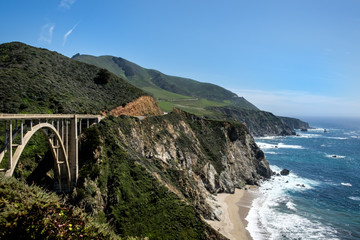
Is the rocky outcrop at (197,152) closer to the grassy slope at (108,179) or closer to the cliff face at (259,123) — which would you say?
the grassy slope at (108,179)

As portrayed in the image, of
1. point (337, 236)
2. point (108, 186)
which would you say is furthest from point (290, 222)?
point (108, 186)

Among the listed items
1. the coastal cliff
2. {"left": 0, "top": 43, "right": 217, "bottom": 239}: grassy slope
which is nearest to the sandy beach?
the coastal cliff

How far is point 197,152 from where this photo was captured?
5838 centimetres

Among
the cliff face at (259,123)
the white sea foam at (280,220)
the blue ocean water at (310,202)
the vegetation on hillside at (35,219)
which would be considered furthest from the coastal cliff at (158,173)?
the cliff face at (259,123)

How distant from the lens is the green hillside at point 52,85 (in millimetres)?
37591

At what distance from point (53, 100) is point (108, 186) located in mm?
18668

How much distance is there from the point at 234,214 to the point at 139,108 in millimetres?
31728

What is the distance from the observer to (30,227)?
905 cm

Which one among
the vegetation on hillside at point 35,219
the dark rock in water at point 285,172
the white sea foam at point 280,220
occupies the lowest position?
the white sea foam at point 280,220

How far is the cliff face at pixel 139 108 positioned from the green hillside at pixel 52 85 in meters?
1.43

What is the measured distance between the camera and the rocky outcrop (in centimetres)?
4316

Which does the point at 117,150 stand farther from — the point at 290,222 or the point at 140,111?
the point at 290,222

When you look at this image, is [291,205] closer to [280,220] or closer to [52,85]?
[280,220]

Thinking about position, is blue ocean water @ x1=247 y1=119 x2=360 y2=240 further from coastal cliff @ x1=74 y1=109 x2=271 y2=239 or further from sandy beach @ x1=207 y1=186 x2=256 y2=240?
coastal cliff @ x1=74 y1=109 x2=271 y2=239
